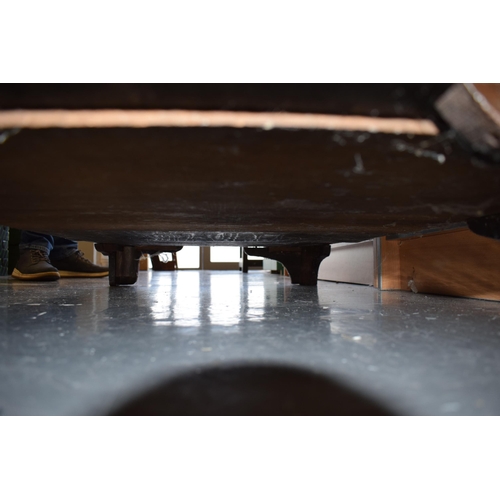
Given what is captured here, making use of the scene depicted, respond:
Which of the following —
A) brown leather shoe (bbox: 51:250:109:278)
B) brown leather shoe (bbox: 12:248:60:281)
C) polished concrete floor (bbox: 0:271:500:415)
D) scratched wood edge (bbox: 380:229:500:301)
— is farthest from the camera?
brown leather shoe (bbox: 51:250:109:278)

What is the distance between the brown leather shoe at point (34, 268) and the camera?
199 cm

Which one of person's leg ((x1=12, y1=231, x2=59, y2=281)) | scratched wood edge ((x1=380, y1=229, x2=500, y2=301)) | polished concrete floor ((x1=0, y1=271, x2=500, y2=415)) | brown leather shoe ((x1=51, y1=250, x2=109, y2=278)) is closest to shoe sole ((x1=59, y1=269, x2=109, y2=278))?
brown leather shoe ((x1=51, y1=250, x2=109, y2=278))

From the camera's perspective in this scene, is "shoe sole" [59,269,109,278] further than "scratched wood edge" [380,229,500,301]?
Yes

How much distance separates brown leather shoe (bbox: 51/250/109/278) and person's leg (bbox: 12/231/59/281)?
0.36 metres

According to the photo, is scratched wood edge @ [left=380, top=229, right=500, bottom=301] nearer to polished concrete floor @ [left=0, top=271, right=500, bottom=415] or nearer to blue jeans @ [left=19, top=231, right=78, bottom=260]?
polished concrete floor @ [left=0, top=271, right=500, bottom=415]

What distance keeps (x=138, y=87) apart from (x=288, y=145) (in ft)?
0.57

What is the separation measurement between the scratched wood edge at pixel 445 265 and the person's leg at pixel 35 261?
1953mm

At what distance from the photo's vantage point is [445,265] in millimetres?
1188

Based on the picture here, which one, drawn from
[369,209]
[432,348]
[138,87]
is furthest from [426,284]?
[138,87]

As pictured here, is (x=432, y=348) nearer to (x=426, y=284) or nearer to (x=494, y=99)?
(x=494, y=99)

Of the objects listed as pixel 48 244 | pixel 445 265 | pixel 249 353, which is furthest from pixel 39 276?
pixel 445 265

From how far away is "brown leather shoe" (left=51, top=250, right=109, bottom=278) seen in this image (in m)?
2.47

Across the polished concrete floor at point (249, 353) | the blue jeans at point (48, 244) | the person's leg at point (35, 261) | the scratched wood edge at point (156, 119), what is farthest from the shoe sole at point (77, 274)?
the scratched wood edge at point (156, 119)

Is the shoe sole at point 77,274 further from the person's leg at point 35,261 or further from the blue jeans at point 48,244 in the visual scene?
the person's leg at point 35,261
